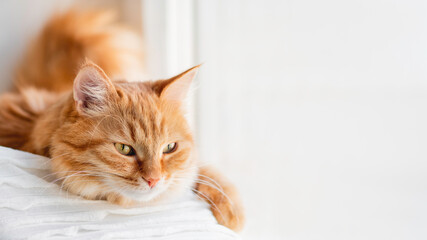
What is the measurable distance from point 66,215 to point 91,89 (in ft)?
1.17

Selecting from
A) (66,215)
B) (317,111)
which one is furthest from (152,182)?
(317,111)

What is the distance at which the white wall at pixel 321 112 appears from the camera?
110 centimetres

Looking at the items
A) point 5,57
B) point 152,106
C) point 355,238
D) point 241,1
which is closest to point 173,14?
point 241,1

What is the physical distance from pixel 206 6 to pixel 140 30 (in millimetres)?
739

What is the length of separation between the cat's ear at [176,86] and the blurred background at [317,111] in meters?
0.40

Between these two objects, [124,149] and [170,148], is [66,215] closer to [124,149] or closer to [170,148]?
[124,149]

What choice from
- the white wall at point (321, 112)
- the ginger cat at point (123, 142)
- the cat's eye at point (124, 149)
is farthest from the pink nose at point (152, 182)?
the white wall at point (321, 112)

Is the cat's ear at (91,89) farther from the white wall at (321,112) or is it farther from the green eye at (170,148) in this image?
the white wall at (321,112)

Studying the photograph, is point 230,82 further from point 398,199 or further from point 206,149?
point 398,199

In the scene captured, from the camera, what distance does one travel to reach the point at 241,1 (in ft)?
5.26

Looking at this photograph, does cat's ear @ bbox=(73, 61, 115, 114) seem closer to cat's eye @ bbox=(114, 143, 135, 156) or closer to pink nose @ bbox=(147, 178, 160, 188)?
cat's eye @ bbox=(114, 143, 135, 156)

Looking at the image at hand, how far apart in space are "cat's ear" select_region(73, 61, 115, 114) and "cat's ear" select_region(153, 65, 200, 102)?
0.53 feet

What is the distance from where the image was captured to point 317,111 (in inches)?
53.4

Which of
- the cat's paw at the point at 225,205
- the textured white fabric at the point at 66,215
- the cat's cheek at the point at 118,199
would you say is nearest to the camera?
the textured white fabric at the point at 66,215
